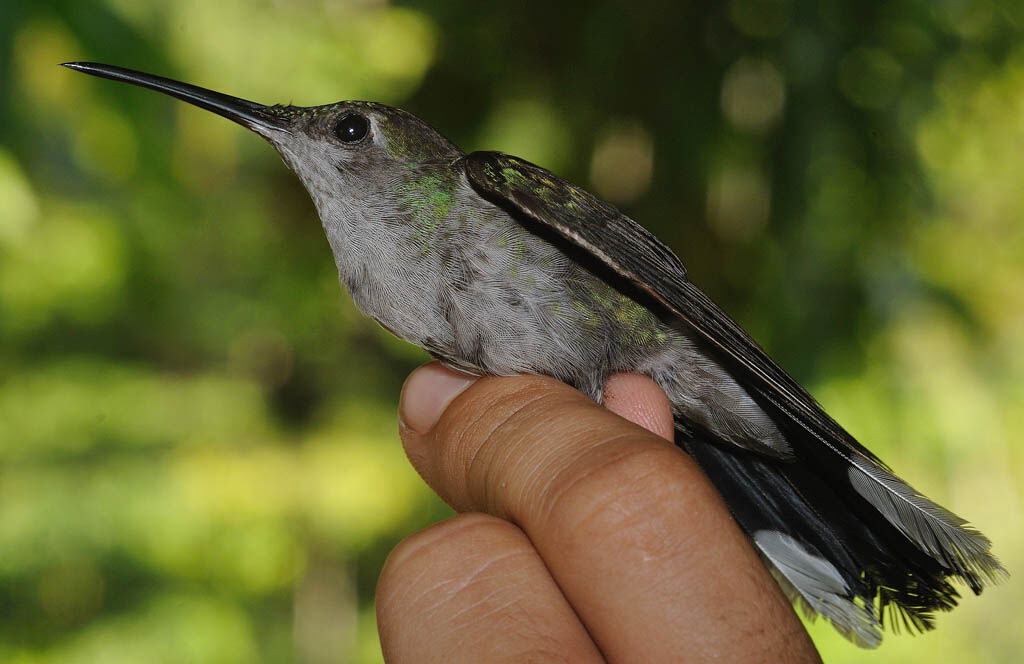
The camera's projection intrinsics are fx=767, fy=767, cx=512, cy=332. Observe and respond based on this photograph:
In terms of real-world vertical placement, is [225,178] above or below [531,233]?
below

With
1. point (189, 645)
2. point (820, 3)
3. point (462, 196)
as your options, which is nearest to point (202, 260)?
point (189, 645)

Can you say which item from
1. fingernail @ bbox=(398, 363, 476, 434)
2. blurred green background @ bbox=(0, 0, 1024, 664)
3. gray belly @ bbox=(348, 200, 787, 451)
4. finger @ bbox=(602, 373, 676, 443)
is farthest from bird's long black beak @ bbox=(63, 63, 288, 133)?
blurred green background @ bbox=(0, 0, 1024, 664)

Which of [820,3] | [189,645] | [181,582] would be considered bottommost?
[189,645]

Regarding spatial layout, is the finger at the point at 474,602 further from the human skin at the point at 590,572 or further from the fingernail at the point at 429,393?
the fingernail at the point at 429,393

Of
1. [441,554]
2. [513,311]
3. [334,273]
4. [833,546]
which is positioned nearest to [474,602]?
[441,554]

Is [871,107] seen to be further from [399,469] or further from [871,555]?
[399,469]

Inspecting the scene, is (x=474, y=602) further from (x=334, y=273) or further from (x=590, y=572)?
(x=334, y=273)

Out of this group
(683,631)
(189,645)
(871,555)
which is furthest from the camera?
(189,645)
